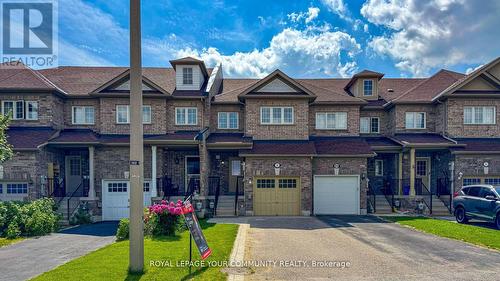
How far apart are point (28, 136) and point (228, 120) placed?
11.5 m

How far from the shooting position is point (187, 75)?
20938 millimetres

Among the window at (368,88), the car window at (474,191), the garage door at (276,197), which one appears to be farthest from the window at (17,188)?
the car window at (474,191)

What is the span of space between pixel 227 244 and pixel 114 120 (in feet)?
42.4

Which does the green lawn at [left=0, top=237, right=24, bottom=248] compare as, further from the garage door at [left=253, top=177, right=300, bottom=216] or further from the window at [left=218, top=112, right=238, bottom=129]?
the window at [left=218, top=112, right=238, bottom=129]

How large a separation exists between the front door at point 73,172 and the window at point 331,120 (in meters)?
15.6

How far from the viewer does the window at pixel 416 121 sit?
70.0ft

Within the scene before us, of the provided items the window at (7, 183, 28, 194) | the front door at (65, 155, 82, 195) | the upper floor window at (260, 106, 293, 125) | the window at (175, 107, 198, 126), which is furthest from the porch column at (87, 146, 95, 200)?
the upper floor window at (260, 106, 293, 125)

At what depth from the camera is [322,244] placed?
1066cm

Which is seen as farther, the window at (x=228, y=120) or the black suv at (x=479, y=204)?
the window at (x=228, y=120)

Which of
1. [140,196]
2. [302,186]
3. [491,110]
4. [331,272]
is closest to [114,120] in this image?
[302,186]

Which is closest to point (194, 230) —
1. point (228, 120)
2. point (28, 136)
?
point (228, 120)

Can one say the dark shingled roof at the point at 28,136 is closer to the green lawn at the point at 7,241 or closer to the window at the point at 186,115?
the green lawn at the point at 7,241

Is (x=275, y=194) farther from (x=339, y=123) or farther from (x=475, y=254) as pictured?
(x=475, y=254)

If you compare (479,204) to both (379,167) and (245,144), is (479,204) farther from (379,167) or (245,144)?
(245,144)
